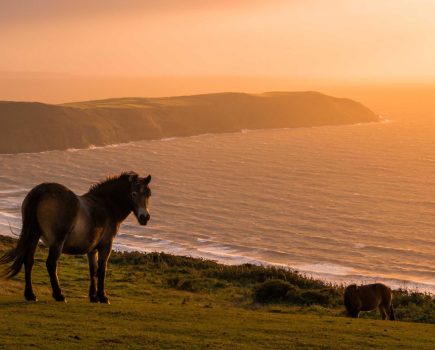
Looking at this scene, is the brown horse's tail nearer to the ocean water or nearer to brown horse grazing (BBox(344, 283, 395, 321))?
brown horse grazing (BBox(344, 283, 395, 321))

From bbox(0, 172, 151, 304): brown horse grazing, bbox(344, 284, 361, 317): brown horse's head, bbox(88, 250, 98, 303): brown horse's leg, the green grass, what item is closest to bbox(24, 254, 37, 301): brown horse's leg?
bbox(0, 172, 151, 304): brown horse grazing

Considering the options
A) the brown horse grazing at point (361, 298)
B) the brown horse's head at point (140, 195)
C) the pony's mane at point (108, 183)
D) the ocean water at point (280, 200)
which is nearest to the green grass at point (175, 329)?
the brown horse grazing at point (361, 298)

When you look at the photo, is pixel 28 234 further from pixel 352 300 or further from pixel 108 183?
pixel 352 300

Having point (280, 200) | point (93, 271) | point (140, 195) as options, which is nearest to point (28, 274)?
point (93, 271)

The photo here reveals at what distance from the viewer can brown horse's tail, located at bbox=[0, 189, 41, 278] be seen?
16.0 m

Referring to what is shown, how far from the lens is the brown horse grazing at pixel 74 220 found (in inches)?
632

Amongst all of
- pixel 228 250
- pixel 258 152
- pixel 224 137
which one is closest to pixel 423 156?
pixel 258 152

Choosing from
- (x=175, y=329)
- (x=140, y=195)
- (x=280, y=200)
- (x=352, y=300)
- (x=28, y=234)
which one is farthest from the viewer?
(x=280, y=200)

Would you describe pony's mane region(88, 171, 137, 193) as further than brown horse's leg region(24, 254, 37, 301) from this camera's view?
Yes

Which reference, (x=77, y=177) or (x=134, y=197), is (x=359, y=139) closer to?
(x=77, y=177)

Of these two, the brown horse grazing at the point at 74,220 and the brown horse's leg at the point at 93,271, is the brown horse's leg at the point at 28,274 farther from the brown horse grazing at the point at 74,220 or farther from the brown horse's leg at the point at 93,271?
the brown horse's leg at the point at 93,271

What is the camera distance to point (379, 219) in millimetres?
81625

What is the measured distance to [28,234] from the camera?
1619 cm

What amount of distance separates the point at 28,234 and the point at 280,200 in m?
80.2
